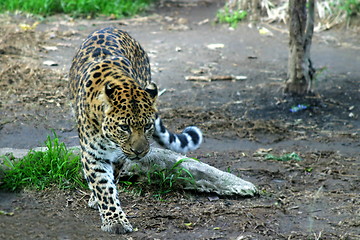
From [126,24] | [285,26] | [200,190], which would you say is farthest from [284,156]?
[126,24]

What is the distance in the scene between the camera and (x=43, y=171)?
6.01 metres

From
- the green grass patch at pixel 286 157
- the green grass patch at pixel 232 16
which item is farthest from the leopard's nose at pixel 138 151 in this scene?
the green grass patch at pixel 232 16

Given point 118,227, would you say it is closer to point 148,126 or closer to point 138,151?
point 138,151

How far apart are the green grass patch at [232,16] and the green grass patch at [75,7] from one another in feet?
8.69

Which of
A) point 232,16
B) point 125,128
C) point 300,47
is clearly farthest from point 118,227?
point 232,16

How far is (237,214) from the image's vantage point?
557 cm

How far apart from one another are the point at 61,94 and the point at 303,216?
5.36 metres

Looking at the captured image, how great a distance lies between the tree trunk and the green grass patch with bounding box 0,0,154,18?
6982mm

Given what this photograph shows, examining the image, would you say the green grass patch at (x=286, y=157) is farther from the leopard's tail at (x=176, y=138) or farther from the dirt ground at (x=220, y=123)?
the leopard's tail at (x=176, y=138)

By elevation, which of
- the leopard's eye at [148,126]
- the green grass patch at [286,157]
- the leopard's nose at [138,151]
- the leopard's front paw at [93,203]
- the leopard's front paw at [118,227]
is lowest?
the green grass patch at [286,157]

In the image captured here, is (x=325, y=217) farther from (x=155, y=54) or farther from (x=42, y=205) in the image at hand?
(x=155, y=54)

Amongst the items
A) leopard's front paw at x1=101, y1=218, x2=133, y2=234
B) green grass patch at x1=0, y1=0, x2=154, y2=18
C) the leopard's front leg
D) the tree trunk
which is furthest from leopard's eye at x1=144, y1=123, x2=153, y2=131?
green grass patch at x1=0, y1=0, x2=154, y2=18

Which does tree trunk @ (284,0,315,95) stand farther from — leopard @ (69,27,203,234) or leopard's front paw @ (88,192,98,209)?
leopard's front paw @ (88,192,98,209)

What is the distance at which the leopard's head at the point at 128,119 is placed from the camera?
4902 mm
